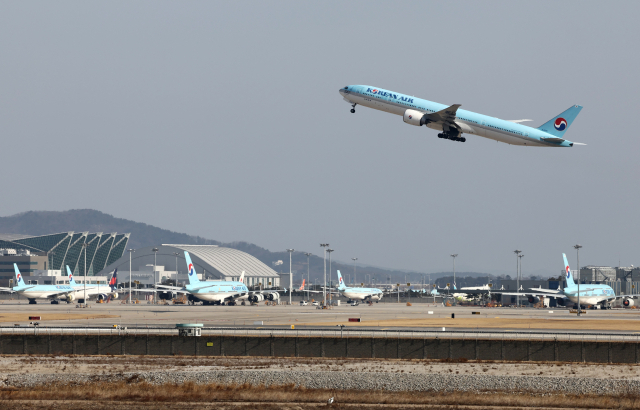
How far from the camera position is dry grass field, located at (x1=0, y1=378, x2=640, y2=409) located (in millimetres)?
46844

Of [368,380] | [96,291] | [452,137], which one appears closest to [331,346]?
[368,380]

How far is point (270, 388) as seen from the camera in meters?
51.1

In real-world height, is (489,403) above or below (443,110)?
below

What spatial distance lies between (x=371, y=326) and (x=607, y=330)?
25869 mm

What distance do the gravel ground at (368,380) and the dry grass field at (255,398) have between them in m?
1.00

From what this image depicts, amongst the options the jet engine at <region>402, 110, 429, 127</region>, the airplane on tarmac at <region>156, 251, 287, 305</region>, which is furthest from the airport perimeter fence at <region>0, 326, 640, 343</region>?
the airplane on tarmac at <region>156, 251, 287, 305</region>

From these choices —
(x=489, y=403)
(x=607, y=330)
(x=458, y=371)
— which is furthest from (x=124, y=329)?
(x=607, y=330)

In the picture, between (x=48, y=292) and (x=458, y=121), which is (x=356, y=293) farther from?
(x=458, y=121)

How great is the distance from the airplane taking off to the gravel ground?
41.1m

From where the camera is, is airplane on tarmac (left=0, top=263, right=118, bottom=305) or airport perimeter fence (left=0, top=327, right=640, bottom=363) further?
airplane on tarmac (left=0, top=263, right=118, bottom=305)

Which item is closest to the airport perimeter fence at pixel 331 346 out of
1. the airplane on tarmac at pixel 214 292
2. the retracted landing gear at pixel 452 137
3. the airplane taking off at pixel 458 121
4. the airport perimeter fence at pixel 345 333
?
the airport perimeter fence at pixel 345 333

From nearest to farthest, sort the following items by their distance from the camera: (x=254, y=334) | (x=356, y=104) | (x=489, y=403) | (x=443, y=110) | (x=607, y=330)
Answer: (x=489, y=403) < (x=254, y=334) < (x=607, y=330) < (x=443, y=110) < (x=356, y=104)

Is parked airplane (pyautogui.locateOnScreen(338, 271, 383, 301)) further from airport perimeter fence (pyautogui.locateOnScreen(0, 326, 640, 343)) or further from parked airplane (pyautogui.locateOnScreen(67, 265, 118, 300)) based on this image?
airport perimeter fence (pyautogui.locateOnScreen(0, 326, 640, 343))

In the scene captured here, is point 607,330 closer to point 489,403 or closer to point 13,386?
point 489,403
